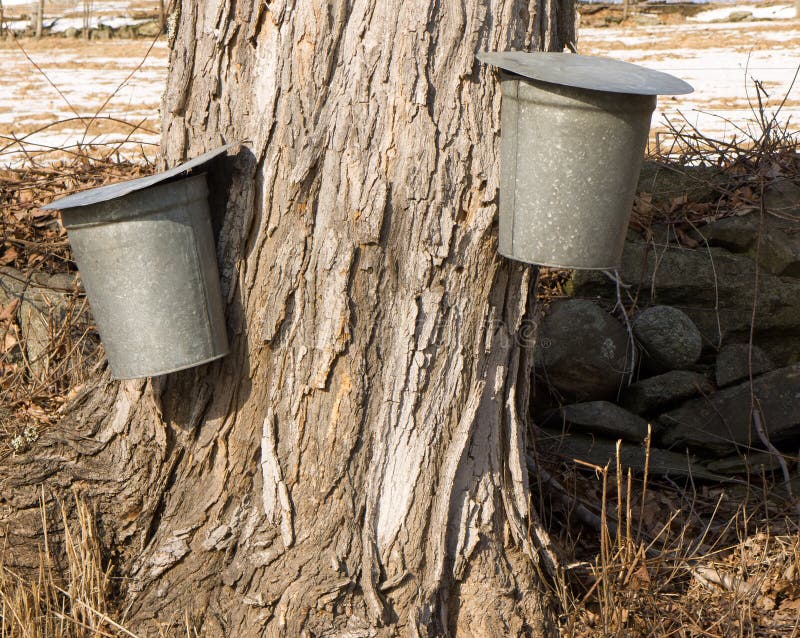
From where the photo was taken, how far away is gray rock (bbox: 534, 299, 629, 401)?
3828mm

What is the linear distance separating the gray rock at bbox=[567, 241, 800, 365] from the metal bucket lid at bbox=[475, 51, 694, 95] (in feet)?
7.30

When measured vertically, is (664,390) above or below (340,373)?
below

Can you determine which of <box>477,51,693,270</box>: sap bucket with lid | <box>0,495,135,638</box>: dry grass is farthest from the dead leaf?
<box>477,51,693,270</box>: sap bucket with lid

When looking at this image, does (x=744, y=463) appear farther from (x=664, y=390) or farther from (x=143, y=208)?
(x=143, y=208)

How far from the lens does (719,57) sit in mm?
14031

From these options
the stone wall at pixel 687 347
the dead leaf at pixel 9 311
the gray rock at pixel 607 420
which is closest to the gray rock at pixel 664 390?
the stone wall at pixel 687 347

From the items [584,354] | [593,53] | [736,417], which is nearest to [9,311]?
[584,354]

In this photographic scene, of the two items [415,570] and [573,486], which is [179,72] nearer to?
[415,570]

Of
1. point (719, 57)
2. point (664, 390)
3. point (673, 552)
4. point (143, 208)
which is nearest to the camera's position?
point (143, 208)

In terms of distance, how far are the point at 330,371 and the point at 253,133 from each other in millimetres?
693

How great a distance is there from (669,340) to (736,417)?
1.65 feet

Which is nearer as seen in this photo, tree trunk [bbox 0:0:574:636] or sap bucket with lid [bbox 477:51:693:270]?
sap bucket with lid [bbox 477:51:693:270]

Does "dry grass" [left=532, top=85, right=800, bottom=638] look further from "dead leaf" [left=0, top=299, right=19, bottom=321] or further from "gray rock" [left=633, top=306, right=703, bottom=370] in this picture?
"dead leaf" [left=0, top=299, right=19, bottom=321]

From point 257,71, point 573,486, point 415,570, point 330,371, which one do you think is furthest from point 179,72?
point 573,486
